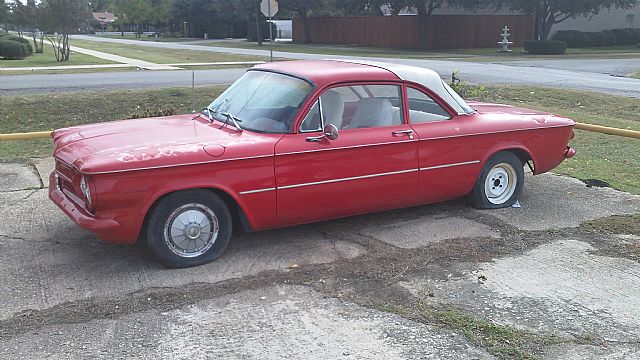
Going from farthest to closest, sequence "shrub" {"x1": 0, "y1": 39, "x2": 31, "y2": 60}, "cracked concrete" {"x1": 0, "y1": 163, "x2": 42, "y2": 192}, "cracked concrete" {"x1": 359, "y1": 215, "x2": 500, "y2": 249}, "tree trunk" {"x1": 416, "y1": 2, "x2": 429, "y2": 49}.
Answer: "tree trunk" {"x1": 416, "y1": 2, "x2": 429, "y2": 49}
"shrub" {"x1": 0, "y1": 39, "x2": 31, "y2": 60}
"cracked concrete" {"x1": 0, "y1": 163, "x2": 42, "y2": 192}
"cracked concrete" {"x1": 359, "y1": 215, "x2": 500, "y2": 249}

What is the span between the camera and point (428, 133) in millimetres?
5910

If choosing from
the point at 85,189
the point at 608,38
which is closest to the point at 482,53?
the point at 608,38

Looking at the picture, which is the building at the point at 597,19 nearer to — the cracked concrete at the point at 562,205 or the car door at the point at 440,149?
the cracked concrete at the point at 562,205

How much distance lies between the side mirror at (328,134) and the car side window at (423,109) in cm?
95

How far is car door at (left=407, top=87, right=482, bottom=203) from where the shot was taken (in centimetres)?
593

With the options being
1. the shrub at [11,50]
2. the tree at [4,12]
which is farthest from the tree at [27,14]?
the tree at [4,12]

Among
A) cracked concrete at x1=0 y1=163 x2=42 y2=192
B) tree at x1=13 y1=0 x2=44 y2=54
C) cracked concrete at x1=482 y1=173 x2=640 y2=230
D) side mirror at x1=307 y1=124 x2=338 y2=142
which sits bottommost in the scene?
cracked concrete at x1=482 y1=173 x2=640 y2=230

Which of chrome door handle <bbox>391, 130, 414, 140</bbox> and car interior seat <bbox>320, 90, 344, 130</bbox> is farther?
chrome door handle <bbox>391, 130, 414, 140</bbox>

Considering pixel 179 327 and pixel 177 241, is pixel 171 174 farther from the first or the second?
pixel 179 327

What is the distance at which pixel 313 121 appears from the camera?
542 centimetres

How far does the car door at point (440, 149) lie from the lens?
5926 millimetres

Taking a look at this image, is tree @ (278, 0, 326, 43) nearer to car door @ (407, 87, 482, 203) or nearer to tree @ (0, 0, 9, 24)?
tree @ (0, 0, 9, 24)

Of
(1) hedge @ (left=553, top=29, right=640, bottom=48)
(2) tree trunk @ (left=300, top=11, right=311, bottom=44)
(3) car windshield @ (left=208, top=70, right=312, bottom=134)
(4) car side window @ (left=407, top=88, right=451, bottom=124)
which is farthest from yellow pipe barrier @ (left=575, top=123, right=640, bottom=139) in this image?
(2) tree trunk @ (left=300, top=11, right=311, bottom=44)

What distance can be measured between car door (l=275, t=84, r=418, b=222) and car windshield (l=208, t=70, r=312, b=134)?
159 mm
